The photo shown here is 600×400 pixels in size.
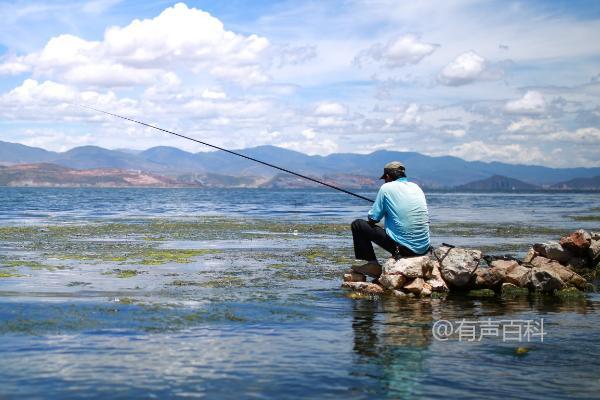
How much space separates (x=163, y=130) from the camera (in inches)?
765

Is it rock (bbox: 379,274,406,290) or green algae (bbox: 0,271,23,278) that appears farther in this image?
green algae (bbox: 0,271,23,278)

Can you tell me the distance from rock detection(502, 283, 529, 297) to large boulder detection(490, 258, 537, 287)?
120 mm

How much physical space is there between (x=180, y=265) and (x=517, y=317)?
35.8ft

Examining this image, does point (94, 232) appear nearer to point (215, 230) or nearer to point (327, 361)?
point (215, 230)

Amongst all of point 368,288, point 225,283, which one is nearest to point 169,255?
point 225,283

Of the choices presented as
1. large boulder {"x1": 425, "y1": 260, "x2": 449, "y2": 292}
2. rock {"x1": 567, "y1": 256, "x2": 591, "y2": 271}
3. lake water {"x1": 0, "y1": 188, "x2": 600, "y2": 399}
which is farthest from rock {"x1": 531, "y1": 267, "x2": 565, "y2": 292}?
rock {"x1": 567, "y1": 256, "x2": 591, "y2": 271}

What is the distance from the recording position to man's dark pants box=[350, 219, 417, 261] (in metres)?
15.1

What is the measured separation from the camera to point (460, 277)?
49.2ft

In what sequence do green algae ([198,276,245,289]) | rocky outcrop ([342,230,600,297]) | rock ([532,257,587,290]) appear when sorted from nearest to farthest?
rocky outcrop ([342,230,600,297]), rock ([532,257,587,290]), green algae ([198,276,245,289])

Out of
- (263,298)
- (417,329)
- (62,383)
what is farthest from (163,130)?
(62,383)

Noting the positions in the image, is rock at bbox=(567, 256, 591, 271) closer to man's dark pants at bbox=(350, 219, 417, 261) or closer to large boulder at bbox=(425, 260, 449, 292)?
large boulder at bbox=(425, 260, 449, 292)

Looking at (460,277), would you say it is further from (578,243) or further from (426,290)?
(578,243)

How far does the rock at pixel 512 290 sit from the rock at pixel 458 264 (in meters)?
0.83

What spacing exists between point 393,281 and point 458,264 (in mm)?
1644
